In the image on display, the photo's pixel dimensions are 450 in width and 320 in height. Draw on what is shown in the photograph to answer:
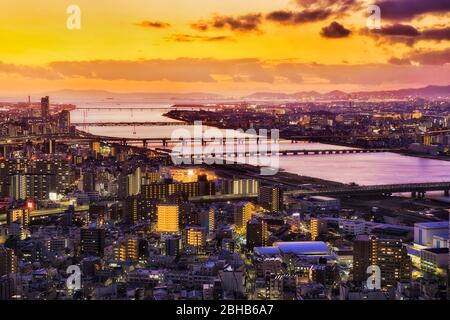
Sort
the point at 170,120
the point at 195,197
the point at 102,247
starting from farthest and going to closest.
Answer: the point at 170,120 → the point at 195,197 → the point at 102,247

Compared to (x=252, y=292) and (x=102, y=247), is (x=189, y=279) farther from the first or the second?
(x=102, y=247)

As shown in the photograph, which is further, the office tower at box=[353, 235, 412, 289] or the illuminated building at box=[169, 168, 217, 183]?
the illuminated building at box=[169, 168, 217, 183]

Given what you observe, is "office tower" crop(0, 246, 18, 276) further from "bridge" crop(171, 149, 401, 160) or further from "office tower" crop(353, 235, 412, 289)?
"bridge" crop(171, 149, 401, 160)

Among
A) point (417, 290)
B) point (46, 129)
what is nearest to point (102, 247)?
point (417, 290)

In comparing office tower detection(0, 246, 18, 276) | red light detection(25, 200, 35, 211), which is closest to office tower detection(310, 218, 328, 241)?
office tower detection(0, 246, 18, 276)

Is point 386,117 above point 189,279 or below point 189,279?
above

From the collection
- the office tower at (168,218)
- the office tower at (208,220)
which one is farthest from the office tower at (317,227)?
the office tower at (168,218)

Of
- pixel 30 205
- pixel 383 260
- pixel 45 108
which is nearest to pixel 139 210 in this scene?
pixel 30 205
